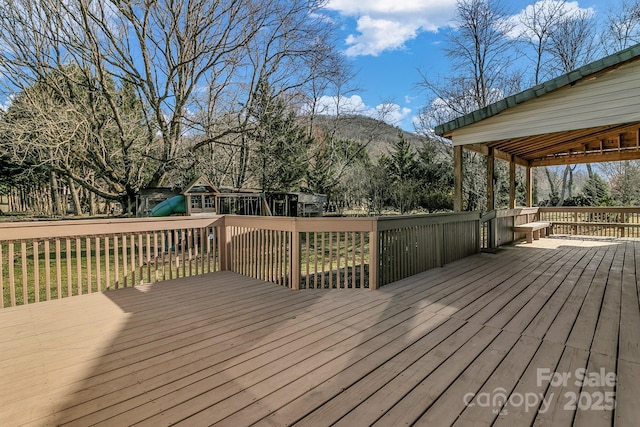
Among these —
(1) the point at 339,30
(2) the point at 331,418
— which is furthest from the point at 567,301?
(1) the point at 339,30

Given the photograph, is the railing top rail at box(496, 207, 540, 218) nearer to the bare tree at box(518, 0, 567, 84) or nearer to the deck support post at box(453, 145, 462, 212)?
the deck support post at box(453, 145, 462, 212)

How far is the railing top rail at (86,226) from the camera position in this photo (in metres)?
3.36

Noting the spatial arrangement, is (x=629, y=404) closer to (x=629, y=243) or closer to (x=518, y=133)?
(x=518, y=133)

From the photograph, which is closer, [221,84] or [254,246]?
[254,246]

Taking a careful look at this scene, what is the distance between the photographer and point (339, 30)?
11.5 metres

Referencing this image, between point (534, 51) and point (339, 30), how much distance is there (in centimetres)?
1130

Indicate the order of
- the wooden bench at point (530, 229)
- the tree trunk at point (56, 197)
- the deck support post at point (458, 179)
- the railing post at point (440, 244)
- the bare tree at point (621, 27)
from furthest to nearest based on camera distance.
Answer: the tree trunk at point (56, 197)
the bare tree at point (621, 27)
the wooden bench at point (530, 229)
the deck support post at point (458, 179)
the railing post at point (440, 244)

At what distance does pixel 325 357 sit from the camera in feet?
7.32

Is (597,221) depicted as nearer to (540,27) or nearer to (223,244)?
(540,27)

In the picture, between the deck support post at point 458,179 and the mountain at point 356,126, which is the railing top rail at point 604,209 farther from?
the mountain at point 356,126

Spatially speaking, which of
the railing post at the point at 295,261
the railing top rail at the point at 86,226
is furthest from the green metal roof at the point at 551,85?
the railing top rail at the point at 86,226

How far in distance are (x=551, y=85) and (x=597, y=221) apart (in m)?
7.97

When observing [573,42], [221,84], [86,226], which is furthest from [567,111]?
[573,42]

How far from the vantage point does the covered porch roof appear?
4.53 metres
